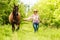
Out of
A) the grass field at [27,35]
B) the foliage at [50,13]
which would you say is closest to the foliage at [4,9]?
the foliage at [50,13]

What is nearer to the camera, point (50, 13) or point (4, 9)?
point (4, 9)

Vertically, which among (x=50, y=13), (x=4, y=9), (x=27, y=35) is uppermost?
(x=27, y=35)

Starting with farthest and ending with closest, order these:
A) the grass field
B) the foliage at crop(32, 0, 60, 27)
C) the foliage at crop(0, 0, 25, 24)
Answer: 1. the foliage at crop(32, 0, 60, 27)
2. the foliage at crop(0, 0, 25, 24)
3. the grass field

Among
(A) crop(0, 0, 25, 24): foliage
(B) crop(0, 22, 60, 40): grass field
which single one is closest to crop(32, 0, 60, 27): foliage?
(A) crop(0, 0, 25, 24): foliage

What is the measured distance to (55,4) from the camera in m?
24.3

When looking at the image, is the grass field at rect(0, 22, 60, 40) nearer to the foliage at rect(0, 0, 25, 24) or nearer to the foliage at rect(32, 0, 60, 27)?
the foliage at rect(0, 0, 25, 24)

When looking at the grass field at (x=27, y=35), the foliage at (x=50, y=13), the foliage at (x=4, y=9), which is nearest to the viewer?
the grass field at (x=27, y=35)

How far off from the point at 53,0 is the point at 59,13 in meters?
3.34

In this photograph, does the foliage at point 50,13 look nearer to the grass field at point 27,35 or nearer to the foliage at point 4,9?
the foliage at point 4,9

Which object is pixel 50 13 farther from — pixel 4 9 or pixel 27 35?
pixel 27 35

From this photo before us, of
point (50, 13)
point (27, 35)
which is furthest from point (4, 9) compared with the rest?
point (27, 35)

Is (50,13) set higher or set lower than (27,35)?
lower

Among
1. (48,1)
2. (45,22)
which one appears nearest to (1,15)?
(48,1)

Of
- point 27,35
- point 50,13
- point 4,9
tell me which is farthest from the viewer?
point 50,13
